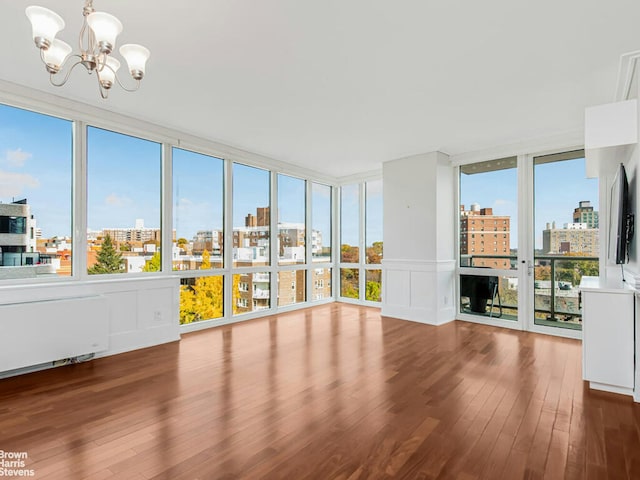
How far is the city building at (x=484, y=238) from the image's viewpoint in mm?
5277

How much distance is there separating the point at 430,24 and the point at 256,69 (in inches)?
58.1

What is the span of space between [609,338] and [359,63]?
3.23 meters

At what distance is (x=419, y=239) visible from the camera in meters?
5.64

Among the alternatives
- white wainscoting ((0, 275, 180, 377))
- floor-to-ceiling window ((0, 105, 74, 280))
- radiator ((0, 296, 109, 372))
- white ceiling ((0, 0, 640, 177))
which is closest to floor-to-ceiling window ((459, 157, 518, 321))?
white ceiling ((0, 0, 640, 177))

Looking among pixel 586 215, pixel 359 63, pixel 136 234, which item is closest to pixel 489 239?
pixel 586 215

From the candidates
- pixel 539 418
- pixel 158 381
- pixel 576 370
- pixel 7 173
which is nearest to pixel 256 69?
pixel 7 173

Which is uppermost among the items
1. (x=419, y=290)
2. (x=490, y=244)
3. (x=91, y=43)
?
(x=91, y=43)

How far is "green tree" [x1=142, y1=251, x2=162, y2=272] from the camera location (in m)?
4.54

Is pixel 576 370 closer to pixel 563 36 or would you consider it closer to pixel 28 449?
pixel 563 36

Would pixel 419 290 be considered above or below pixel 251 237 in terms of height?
below

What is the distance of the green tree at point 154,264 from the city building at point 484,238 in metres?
4.75

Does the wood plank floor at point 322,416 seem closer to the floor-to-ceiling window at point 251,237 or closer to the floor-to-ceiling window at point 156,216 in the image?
the floor-to-ceiling window at point 156,216

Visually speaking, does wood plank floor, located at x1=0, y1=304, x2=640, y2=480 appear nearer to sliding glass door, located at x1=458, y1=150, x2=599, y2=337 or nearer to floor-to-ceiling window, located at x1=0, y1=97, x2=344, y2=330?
sliding glass door, located at x1=458, y1=150, x2=599, y2=337

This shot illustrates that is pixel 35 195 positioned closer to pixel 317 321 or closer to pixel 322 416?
pixel 322 416
